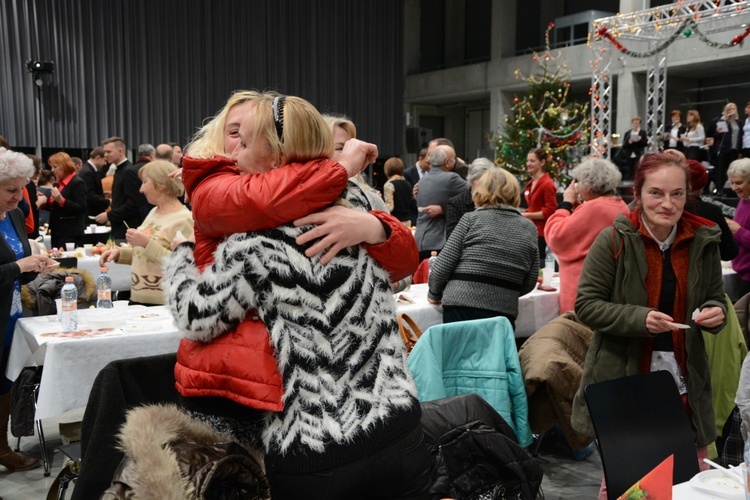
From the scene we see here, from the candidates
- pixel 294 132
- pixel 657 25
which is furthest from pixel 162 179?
pixel 657 25

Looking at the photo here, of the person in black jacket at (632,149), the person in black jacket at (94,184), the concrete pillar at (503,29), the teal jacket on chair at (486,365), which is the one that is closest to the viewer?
the teal jacket on chair at (486,365)

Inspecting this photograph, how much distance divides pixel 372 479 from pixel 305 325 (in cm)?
33

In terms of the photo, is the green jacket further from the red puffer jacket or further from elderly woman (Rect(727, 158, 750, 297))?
elderly woman (Rect(727, 158, 750, 297))

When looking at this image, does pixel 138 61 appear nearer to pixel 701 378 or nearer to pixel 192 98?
pixel 192 98

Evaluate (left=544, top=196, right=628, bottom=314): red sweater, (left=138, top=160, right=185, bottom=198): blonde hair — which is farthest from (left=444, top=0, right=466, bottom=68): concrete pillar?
(left=138, top=160, right=185, bottom=198): blonde hair

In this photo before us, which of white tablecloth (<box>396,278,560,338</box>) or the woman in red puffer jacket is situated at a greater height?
the woman in red puffer jacket

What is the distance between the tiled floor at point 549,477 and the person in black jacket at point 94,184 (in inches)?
176

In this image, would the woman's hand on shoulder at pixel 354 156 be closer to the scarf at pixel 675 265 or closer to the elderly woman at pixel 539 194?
the scarf at pixel 675 265

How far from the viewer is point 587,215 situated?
3.80m

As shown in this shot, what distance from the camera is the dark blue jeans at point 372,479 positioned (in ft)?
4.44

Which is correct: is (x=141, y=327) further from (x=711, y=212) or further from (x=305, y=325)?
(x=711, y=212)

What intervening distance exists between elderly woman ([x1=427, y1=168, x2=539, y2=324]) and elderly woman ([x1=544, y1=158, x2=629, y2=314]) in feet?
1.34

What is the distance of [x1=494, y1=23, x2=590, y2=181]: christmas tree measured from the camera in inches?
516

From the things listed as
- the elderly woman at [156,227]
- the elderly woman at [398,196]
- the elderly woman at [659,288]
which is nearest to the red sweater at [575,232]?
the elderly woman at [659,288]
